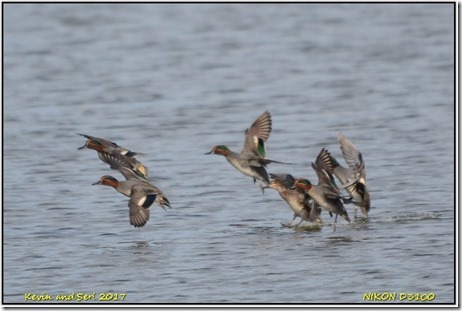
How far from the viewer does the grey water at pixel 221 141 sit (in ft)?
38.6

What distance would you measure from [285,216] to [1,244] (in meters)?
3.19

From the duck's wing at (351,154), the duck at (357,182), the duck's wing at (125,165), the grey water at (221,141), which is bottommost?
the grey water at (221,141)

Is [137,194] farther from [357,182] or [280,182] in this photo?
[357,182]

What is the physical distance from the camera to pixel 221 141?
1873 centimetres

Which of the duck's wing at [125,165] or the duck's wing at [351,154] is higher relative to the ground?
the duck's wing at [125,165]

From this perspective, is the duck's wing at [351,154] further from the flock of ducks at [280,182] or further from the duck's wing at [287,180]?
the duck's wing at [287,180]

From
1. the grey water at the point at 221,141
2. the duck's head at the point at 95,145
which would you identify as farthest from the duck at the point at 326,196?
the duck's head at the point at 95,145

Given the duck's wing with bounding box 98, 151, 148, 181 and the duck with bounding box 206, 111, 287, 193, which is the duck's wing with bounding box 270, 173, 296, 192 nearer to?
the duck with bounding box 206, 111, 287, 193

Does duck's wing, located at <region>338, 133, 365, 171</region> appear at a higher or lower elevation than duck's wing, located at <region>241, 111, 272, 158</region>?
lower

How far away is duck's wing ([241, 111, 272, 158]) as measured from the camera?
48.1ft

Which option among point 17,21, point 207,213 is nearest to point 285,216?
point 207,213

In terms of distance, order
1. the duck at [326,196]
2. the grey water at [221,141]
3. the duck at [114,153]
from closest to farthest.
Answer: the grey water at [221,141], the duck at [326,196], the duck at [114,153]

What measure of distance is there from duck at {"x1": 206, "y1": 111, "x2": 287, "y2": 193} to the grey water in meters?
0.42

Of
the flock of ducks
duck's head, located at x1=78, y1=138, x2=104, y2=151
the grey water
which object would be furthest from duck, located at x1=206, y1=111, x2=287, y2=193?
duck's head, located at x1=78, y1=138, x2=104, y2=151
